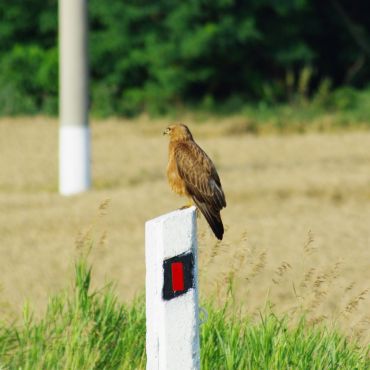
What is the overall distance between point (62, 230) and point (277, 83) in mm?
13276

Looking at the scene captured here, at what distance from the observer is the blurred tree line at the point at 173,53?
2117cm

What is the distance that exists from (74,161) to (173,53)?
8.63 meters

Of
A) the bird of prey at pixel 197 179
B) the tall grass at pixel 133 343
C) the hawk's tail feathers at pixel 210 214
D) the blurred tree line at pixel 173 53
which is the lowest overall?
the tall grass at pixel 133 343

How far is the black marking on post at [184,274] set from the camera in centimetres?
416

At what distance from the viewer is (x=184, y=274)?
4.23m

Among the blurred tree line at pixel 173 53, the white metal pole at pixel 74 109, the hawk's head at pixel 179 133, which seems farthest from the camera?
the blurred tree line at pixel 173 53

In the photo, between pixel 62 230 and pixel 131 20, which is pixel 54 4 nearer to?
pixel 131 20

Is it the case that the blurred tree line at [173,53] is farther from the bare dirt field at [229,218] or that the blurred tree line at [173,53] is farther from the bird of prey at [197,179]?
the bird of prey at [197,179]

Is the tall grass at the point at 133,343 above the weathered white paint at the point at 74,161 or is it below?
below

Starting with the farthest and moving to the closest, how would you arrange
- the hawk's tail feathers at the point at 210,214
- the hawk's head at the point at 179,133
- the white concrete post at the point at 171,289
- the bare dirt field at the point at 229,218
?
the bare dirt field at the point at 229,218, the hawk's head at the point at 179,133, the hawk's tail feathers at the point at 210,214, the white concrete post at the point at 171,289

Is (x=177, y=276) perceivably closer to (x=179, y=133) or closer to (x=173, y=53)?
(x=179, y=133)

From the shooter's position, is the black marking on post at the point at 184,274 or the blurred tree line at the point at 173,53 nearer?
the black marking on post at the point at 184,274

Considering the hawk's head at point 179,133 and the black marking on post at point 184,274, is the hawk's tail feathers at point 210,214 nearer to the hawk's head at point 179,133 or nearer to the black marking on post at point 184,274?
the hawk's head at point 179,133

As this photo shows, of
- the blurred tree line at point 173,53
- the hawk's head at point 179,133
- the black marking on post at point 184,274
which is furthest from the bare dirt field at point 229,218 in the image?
the blurred tree line at point 173,53
